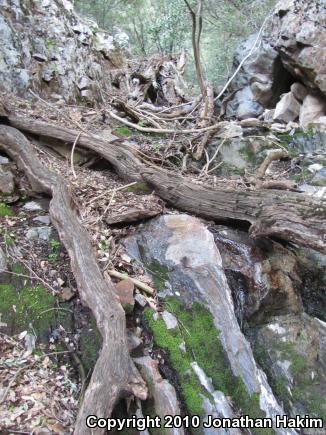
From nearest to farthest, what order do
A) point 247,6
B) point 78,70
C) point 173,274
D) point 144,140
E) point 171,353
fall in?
point 171,353 → point 173,274 → point 144,140 → point 78,70 → point 247,6

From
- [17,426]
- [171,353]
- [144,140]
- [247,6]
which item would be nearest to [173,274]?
[171,353]

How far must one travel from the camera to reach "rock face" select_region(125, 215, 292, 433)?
3.15 m

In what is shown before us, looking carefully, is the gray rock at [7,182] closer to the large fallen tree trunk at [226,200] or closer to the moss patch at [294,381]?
the large fallen tree trunk at [226,200]

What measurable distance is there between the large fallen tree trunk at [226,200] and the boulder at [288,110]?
5.63 meters

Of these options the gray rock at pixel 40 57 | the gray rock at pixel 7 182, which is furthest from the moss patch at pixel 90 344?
the gray rock at pixel 40 57

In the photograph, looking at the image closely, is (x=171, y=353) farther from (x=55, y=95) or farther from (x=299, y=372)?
(x=55, y=95)

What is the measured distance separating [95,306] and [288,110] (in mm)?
8472

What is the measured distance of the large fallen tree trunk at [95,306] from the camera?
241 cm

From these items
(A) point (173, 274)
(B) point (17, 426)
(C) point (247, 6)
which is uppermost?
(C) point (247, 6)

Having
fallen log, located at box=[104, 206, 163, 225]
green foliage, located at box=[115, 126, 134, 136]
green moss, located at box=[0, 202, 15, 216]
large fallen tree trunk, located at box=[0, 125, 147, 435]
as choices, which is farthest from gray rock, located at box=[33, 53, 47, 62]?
fallen log, located at box=[104, 206, 163, 225]

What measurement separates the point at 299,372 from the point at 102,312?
6.31 ft

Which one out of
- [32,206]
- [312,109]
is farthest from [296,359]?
[312,109]

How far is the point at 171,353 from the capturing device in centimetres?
Answer: 313

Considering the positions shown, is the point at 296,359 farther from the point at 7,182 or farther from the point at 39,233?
Answer: the point at 7,182
